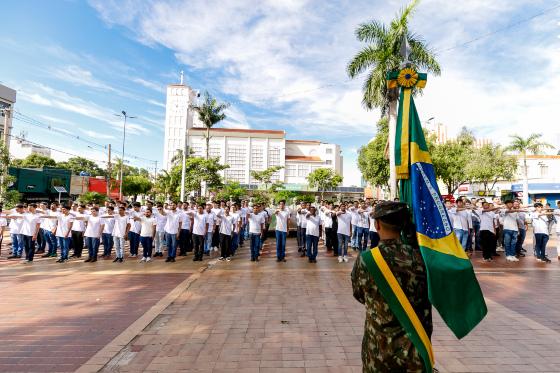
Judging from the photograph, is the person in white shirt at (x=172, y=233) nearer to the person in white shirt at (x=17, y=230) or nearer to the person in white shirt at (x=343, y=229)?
the person in white shirt at (x=17, y=230)

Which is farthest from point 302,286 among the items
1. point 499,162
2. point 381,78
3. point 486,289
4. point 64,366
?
point 499,162

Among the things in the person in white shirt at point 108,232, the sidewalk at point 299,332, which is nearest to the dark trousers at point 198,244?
the person in white shirt at point 108,232

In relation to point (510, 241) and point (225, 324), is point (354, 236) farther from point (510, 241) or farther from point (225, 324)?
point (225, 324)

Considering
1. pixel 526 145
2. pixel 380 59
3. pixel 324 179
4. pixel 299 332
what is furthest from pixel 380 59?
pixel 324 179

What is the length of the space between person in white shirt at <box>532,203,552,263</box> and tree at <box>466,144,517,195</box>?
63.3 ft

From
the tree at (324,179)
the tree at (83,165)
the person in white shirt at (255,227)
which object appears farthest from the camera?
the tree at (83,165)

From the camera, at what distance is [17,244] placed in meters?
10.7

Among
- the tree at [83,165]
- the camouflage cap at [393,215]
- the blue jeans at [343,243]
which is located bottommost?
the blue jeans at [343,243]

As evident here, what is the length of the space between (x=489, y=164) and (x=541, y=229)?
802 inches

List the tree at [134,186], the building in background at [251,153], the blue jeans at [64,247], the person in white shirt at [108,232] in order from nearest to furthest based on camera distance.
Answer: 1. the blue jeans at [64,247]
2. the person in white shirt at [108,232]
3. the tree at [134,186]
4. the building in background at [251,153]

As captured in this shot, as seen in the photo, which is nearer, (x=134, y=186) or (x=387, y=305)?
(x=387, y=305)

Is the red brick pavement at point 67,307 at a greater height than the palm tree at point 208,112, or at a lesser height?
lesser

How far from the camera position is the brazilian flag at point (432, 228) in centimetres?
229

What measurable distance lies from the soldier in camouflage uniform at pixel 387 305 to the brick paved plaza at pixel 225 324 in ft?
5.80
